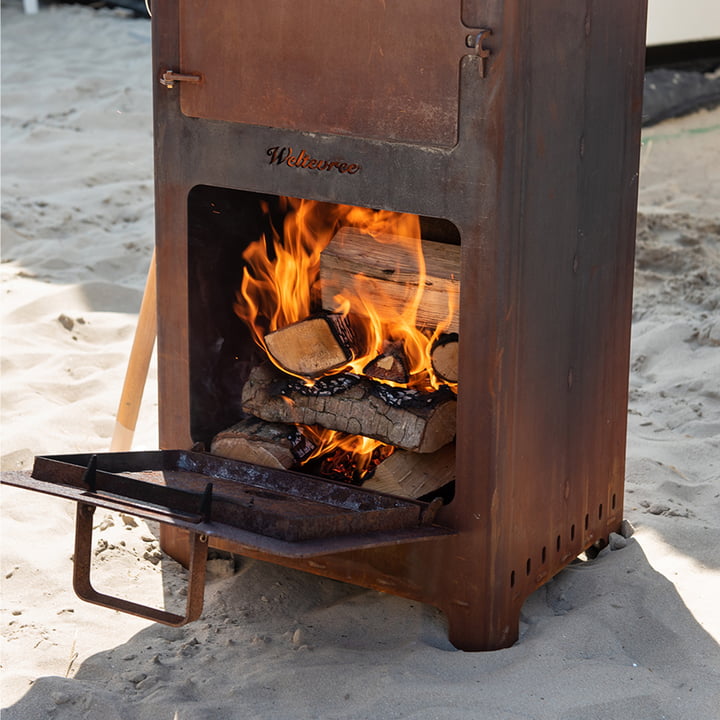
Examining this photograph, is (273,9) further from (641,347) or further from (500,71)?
(641,347)

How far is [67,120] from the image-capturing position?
24.1 feet

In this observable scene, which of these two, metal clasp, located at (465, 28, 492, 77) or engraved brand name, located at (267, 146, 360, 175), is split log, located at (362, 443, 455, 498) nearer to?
engraved brand name, located at (267, 146, 360, 175)

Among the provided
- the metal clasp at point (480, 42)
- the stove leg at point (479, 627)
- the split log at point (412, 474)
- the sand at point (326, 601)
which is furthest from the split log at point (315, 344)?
the metal clasp at point (480, 42)

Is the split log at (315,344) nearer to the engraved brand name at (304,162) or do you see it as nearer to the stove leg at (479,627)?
the engraved brand name at (304,162)

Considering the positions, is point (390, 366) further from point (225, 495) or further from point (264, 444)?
→ point (225, 495)

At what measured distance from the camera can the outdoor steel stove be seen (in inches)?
96.9

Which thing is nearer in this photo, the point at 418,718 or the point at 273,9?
the point at 418,718

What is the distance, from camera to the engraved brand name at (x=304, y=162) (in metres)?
2.63

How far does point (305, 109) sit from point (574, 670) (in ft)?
4.19

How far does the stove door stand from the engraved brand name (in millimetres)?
57

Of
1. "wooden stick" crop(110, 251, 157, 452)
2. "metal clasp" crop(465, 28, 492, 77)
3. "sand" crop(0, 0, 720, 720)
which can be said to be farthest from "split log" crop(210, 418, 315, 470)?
"metal clasp" crop(465, 28, 492, 77)

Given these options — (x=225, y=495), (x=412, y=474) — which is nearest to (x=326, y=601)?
(x=412, y=474)

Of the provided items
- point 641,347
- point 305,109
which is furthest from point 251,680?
point 641,347

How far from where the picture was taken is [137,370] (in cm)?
346
